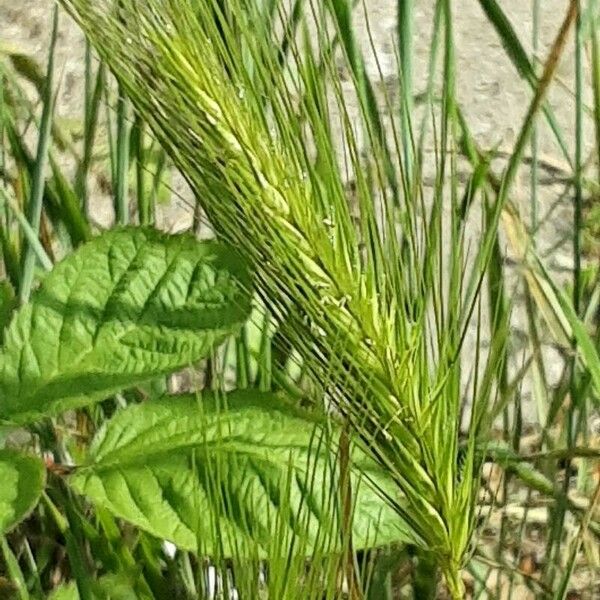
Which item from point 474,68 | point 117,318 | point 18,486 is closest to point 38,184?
point 117,318

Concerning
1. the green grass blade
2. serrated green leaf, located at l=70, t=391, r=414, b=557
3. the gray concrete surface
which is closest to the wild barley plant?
serrated green leaf, located at l=70, t=391, r=414, b=557

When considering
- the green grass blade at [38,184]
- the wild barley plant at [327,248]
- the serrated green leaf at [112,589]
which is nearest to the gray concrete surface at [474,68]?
the green grass blade at [38,184]

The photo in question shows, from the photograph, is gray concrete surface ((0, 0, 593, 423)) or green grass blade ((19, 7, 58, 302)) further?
gray concrete surface ((0, 0, 593, 423))

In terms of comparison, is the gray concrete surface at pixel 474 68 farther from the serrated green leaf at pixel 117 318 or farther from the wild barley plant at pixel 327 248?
the wild barley plant at pixel 327 248

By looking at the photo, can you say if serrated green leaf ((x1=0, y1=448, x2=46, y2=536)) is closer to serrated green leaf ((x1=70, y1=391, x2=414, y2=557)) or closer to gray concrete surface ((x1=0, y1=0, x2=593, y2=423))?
serrated green leaf ((x1=70, y1=391, x2=414, y2=557))

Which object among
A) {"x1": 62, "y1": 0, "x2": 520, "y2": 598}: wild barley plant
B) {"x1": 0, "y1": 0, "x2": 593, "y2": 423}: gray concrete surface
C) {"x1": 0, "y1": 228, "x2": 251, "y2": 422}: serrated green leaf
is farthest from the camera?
{"x1": 0, "y1": 0, "x2": 593, "y2": 423}: gray concrete surface

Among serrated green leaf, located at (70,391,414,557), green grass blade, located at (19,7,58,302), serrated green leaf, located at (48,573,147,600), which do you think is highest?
green grass blade, located at (19,7,58,302)
